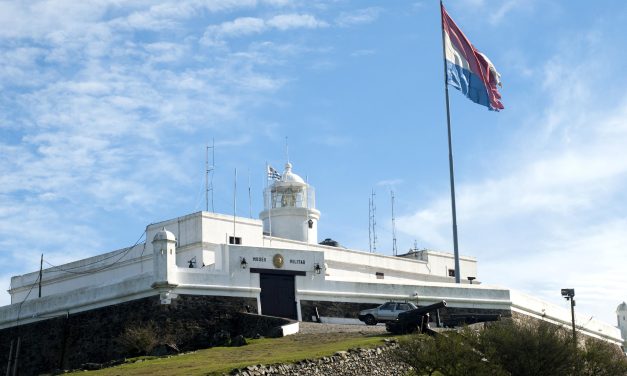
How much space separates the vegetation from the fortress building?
12299 mm

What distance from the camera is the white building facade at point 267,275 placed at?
1737 inches

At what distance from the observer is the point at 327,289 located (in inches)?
1821

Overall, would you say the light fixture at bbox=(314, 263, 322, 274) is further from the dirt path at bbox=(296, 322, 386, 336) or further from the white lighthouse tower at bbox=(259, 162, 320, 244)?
the white lighthouse tower at bbox=(259, 162, 320, 244)

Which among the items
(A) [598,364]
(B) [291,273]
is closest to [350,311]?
(B) [291,273]

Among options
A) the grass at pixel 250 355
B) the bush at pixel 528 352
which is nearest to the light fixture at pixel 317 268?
the grass at pixel 250 355

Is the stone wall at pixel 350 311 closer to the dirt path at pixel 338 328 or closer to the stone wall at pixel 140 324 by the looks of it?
the dirt path at pixel 338 328

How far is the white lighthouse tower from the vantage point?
5794 centimetres

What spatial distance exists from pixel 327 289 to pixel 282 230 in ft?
39.8

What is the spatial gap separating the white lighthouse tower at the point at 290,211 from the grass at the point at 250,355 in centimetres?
1722

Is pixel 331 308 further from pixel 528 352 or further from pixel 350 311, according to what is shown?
pixel 528 352

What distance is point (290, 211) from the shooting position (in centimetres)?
5797

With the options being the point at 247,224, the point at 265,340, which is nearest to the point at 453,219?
the point at 247,224

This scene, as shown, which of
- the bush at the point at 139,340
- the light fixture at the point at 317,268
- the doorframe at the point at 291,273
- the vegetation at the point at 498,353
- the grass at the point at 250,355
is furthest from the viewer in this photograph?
the light fixture at the point at 317,268

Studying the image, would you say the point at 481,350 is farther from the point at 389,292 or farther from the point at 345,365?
the point at 389,292
